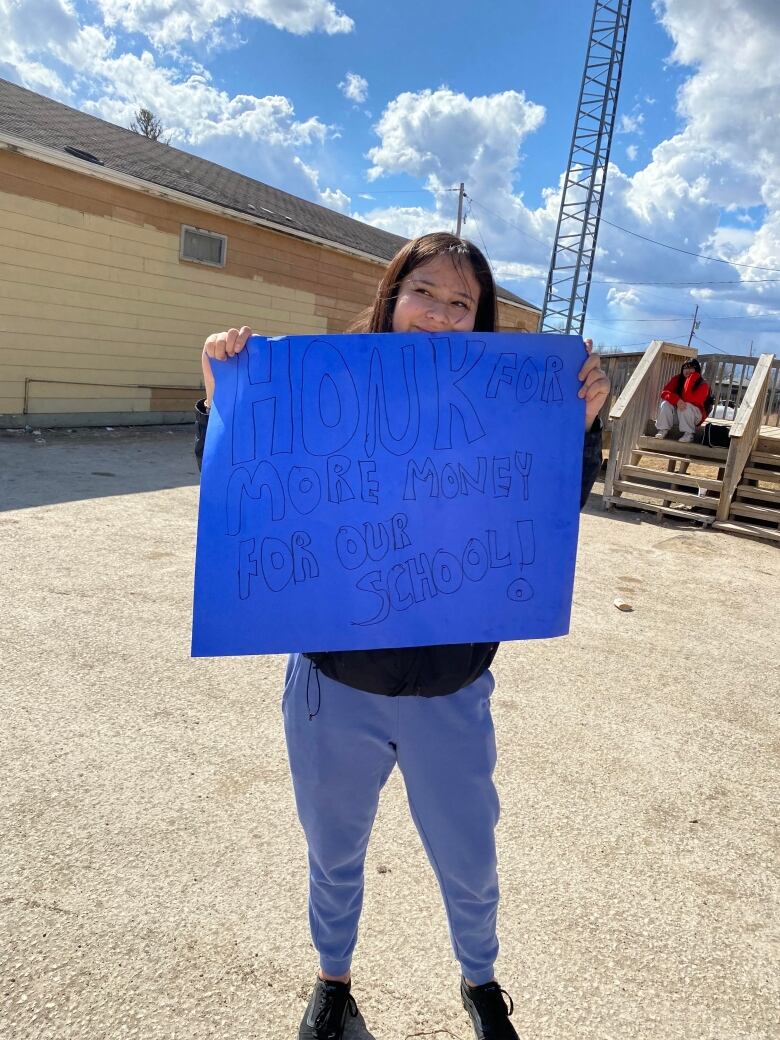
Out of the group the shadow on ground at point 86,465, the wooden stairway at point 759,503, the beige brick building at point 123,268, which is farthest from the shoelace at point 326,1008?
the beige brick building at point 123,268

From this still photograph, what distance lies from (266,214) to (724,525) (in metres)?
9.35

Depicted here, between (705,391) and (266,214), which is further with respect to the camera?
(266,214)

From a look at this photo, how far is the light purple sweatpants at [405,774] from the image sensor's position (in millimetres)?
1427

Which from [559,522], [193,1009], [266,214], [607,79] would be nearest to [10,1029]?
[193,1009]

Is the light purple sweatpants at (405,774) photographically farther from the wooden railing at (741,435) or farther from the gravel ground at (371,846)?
the wooden railing at (741,435)

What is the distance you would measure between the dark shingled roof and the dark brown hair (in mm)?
9165

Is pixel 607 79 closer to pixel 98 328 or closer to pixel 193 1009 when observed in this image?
pixel 98 328

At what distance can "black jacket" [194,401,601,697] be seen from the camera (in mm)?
1429

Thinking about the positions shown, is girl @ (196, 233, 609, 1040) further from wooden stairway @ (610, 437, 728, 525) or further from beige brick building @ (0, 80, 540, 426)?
beige brick building @ (0, 80, 540, 426)

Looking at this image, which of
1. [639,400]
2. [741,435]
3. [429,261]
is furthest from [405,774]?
[639,400]

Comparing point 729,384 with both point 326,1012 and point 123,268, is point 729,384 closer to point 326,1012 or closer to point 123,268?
point 123,268

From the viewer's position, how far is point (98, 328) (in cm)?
1014

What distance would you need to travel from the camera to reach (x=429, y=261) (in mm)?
1556

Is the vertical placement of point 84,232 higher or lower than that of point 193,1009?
higher
